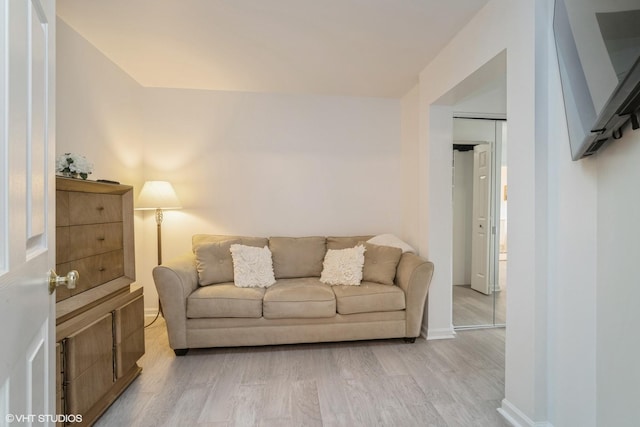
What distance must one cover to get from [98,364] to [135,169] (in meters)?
2.07

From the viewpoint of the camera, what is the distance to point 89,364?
1.55 m

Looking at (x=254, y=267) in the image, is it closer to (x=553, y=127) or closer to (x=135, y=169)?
(x=135, y=169)

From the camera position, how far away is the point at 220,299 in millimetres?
2367

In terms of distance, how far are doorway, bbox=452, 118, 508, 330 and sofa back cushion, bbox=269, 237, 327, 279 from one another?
1559 mm

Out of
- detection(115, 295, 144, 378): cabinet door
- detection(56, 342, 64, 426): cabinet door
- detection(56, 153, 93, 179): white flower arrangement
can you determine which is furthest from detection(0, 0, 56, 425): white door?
detection(115, 295, 144, 378): cabinet door

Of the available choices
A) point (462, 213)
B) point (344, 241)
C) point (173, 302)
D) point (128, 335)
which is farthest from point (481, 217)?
point (128, 335)

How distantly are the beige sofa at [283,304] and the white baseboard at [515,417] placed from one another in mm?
876

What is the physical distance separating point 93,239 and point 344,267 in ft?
6.37

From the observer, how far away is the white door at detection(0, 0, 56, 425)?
559 mm

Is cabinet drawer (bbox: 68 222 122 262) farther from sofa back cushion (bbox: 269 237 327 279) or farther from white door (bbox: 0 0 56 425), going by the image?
sofa back cushion (bbox: 269 237 327 279)

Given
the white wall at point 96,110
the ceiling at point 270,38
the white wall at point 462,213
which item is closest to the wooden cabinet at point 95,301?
the white wall at point 96,110

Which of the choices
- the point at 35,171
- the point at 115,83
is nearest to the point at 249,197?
the point at 115,83

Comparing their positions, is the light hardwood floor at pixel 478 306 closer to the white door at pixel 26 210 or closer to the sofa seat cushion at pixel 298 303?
the sofa seat cushion at pixel 298 303

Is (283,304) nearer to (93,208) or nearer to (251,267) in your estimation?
(251,267)
